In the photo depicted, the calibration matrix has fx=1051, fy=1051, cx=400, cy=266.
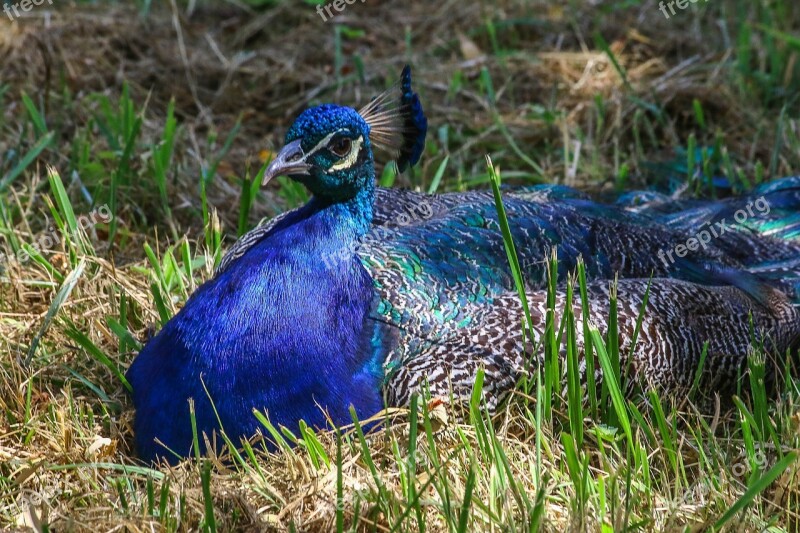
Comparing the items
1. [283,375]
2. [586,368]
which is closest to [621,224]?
[586,368]

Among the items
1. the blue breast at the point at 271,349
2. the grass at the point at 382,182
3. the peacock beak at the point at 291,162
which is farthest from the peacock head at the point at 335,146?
the grass at the point at 382,182

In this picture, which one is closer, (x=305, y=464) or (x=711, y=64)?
(x=305, y=464)

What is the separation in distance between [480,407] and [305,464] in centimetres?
58

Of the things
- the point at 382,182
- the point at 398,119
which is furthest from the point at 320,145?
the point at 382,182

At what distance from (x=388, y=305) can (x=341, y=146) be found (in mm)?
503

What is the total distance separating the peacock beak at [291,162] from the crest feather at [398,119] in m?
0.29

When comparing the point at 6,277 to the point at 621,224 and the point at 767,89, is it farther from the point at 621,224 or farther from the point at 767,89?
the point at 767,89

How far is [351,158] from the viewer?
3078 mm

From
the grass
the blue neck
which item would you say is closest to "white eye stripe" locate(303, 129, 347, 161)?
the blue neck

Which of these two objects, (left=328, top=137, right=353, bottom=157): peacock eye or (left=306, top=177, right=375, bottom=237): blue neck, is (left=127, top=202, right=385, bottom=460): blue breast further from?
(left=328, top=137, right=353, bottom=157): peacock eye

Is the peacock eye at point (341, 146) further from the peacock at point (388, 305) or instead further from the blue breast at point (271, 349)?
the blue breast at point (271, 349)

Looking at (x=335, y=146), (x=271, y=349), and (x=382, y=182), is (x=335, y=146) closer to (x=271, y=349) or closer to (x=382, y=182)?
(x=271, y=349)

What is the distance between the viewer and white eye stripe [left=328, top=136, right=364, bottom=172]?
10.0 ft

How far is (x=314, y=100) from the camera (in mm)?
5660
